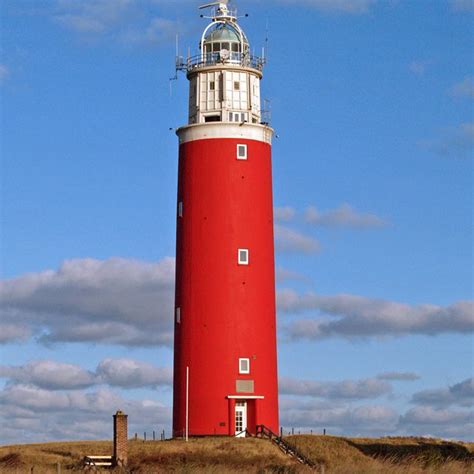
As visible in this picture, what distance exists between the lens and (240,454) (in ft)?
205

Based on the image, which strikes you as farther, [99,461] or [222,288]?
[222,288]

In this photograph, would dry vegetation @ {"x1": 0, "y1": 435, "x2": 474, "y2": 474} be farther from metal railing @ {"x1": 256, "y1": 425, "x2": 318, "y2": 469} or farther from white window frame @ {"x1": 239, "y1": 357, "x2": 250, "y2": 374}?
white window frame @ {"x1": 239, "y1": 357, "x2": 250, "y2": 374}

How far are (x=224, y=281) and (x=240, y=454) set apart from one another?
9.20 m

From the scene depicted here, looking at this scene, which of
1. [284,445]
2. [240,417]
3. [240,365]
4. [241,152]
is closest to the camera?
[284,445]

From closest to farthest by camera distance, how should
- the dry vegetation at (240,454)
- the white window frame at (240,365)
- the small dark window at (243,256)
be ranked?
the dry vegetation at (240,454) < the white window frame at (240,365) < the small dark window at (243,256)

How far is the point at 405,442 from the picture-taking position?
231ft

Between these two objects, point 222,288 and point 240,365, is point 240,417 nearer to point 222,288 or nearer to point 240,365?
point 240,365

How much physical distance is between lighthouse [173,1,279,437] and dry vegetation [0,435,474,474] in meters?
2.66

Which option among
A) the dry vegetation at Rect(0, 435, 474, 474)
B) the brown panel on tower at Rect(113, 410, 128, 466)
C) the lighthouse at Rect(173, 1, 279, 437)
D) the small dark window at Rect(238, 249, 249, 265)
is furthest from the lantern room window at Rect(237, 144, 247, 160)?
the brown panel on tower at Rect(113, 410, 128, 466)

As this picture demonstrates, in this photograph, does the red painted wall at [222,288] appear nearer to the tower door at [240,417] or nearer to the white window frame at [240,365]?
the white window frame at [240,365]

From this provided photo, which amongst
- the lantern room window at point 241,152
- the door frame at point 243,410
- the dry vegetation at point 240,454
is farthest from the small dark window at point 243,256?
the dry vegetation at point 240,454

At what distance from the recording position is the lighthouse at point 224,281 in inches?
2662

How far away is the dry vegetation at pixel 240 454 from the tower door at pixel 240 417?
2.34 m

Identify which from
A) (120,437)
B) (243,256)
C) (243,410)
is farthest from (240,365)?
(120,437)
